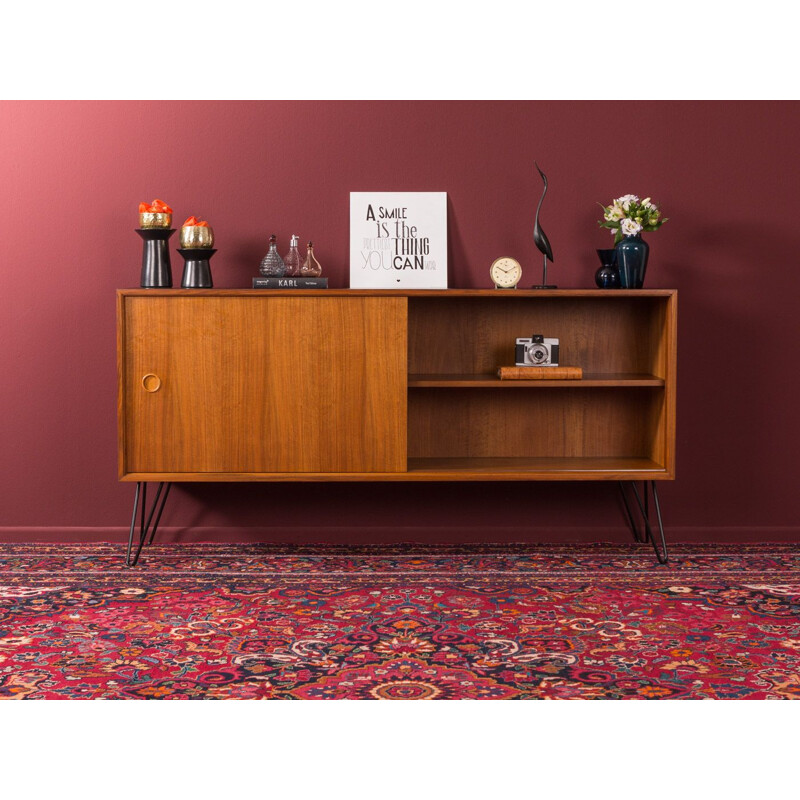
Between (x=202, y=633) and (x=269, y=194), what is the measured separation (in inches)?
77.7

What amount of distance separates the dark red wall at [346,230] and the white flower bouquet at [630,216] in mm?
245

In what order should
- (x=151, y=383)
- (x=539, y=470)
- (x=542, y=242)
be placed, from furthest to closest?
(x=542, y=242)
(x=539, y=470)
(x=151, y=383)

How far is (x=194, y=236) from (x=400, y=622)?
1.82 metres

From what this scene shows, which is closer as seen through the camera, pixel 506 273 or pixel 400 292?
pixel 400 292

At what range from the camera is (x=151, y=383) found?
141 inches

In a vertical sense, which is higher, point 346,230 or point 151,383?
point 346,230

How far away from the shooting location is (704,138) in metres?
3.93

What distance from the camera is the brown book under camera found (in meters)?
3.68

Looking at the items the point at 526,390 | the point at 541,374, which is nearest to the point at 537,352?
the point at 541,374

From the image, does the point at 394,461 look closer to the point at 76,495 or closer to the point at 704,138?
the point at 76,495

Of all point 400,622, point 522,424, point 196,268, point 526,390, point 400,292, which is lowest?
point 400,622

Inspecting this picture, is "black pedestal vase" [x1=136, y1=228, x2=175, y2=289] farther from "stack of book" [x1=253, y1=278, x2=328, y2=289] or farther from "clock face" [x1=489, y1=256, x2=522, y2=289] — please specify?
"clock face" [x1=489, y1=256, x2=522, y2=289]

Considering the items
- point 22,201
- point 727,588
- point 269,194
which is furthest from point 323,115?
point 727,588

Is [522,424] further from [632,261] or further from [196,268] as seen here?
[196,268]
